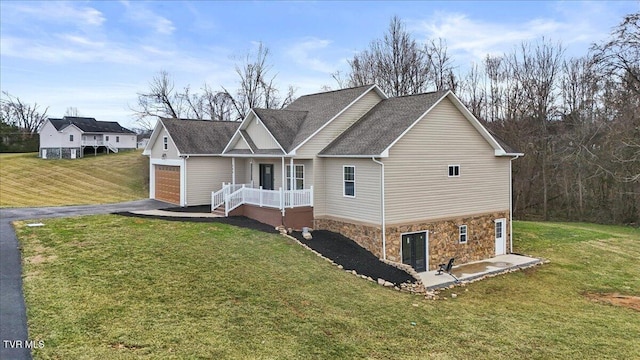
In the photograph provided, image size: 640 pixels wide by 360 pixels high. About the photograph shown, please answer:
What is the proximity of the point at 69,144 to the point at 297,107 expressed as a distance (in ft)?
130

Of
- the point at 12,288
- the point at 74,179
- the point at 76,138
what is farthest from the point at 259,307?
the point at 76,138

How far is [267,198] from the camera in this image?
1928cm

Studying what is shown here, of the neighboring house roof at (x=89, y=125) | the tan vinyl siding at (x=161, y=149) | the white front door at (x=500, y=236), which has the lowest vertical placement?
the white front door at (x=500, y=236)

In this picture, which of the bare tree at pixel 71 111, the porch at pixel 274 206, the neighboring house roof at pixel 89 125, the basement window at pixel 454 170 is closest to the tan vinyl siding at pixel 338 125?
the porch at pixel 274 206

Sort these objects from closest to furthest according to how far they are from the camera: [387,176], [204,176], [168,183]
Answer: [387,176], [204,176], [168,183]

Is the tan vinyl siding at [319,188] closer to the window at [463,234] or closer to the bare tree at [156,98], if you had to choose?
the window at [463,234]

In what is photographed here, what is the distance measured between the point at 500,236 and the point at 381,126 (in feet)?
27.5

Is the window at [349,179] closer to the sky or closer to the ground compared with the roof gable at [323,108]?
closer to the ground

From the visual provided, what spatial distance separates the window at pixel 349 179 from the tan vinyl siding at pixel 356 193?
144 millimetres

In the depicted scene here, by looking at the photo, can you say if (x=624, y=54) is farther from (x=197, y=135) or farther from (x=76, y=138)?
(x=76, y=138)

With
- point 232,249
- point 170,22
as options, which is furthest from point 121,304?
point 170,22

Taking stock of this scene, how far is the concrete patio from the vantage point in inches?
632

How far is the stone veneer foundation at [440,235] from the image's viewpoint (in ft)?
55.6

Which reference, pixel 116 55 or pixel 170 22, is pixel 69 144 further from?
pixel 170 22
